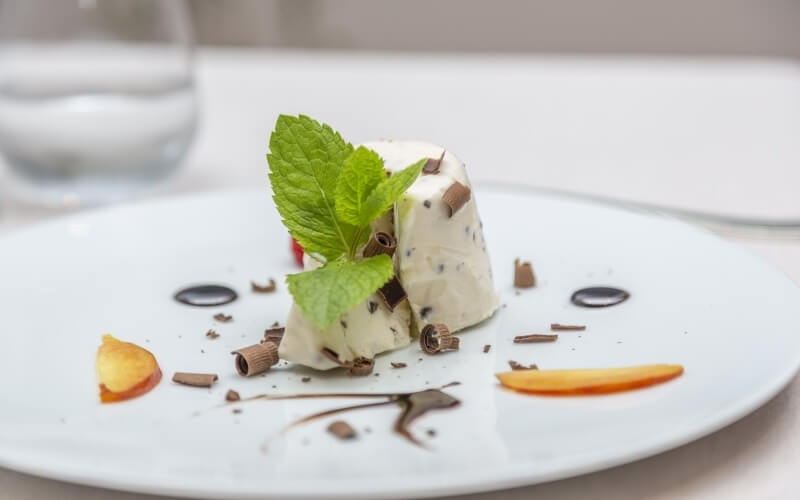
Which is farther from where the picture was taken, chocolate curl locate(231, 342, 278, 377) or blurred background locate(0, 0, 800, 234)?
blurred background locate(0, 0, 800, 234)

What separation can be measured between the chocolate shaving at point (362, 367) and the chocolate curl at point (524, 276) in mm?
372

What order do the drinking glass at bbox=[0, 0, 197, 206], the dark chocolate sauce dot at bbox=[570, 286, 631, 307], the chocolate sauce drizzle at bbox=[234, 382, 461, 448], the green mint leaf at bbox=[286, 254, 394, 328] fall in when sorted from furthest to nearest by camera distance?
the drinking glass at bbox=[0, 0, 197, 206] < the dark chocolate sauce dot at bbox=[570, 286, 631, 307] < the green mint leaf at bbox=[286, 254, 394, 328] < the chocolate sauce drizzle at bbox=[234, 382, 461, 448]

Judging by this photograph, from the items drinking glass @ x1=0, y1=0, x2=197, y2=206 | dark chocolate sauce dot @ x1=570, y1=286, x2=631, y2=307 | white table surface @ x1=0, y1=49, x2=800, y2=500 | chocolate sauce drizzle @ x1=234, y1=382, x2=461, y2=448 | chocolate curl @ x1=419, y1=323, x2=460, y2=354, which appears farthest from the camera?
white table surface @ x1=0, y1=49, x2=800, y2=500

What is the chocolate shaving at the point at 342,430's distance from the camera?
106 cm

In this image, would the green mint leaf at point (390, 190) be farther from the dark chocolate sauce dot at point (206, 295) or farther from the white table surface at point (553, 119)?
the white table surface at point (553, 119)

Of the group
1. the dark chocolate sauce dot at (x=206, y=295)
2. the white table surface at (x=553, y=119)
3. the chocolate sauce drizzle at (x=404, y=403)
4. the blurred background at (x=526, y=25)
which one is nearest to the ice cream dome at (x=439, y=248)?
the chocolate sauce drizzle at (x=404, y=403)

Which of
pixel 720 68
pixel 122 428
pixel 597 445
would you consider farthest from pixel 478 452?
pixel 720 68

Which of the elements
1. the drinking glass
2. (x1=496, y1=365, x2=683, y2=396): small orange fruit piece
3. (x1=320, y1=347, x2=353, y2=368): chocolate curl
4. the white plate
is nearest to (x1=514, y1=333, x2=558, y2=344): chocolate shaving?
the white plate

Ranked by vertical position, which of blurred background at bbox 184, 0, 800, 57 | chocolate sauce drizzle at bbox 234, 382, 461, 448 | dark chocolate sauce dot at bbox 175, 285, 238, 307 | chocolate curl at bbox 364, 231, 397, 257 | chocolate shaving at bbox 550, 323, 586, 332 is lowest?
chocolate sauce drizzle at bbox 234, 382, 461, 448

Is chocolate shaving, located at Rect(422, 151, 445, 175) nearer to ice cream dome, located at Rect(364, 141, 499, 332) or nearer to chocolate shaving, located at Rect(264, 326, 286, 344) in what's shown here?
ice cream dome, located at Rect(364, 141, 499, 332)

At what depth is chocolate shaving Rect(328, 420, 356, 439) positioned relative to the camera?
1062mm

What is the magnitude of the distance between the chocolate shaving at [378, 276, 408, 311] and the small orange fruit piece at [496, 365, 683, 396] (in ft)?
0.68

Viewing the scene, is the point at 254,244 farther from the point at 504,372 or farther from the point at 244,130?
the point at 244,130

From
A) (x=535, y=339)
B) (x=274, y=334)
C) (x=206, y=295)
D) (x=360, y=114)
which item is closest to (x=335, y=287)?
Result: (x=274, y=334)
